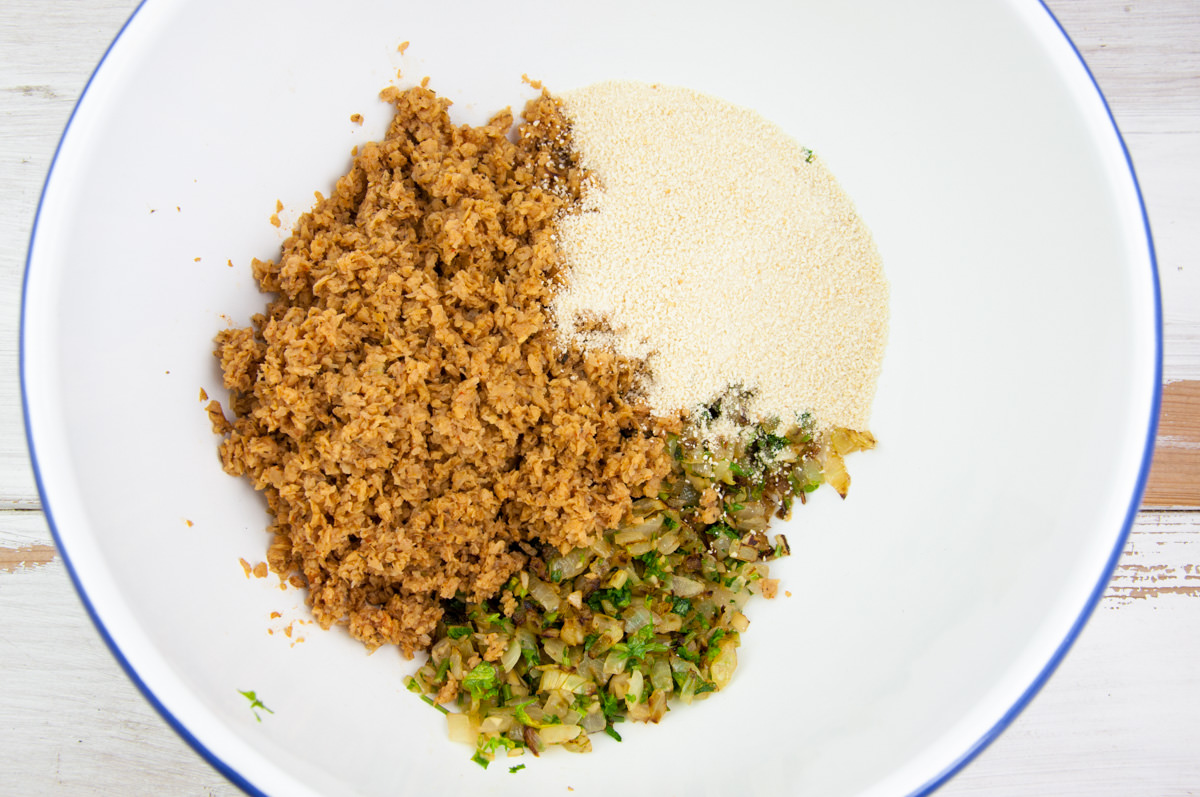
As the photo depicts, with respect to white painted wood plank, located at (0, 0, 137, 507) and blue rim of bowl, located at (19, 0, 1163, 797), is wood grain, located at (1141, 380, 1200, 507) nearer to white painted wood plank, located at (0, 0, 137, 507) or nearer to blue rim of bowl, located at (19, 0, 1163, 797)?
blue rim of bowl, located at (19, 0, 1163, 797)

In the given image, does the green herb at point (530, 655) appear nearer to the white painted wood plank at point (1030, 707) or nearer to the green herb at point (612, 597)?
the green herb at point (612, 597)

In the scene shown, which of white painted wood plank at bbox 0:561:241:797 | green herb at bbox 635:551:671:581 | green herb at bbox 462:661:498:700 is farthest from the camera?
white painted wood plank at bbox 0:561:241:797

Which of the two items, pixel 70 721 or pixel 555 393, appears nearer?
pixel 555 393

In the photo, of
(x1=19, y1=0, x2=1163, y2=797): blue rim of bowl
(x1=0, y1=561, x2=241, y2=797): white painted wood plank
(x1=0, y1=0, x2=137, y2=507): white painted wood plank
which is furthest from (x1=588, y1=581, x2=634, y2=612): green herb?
(x1=0, y1=0, x2=137, y2=507): white painted wood plank

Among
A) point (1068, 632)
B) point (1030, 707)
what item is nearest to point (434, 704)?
point (1068, 632)

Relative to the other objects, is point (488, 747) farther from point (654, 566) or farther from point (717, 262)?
point (717, 262)

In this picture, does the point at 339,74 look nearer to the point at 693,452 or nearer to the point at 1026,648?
the point at 693,452

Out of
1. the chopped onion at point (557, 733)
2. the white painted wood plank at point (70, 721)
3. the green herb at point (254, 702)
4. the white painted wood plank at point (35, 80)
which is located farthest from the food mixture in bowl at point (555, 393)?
the white painted wood plank at point (35, 80)
